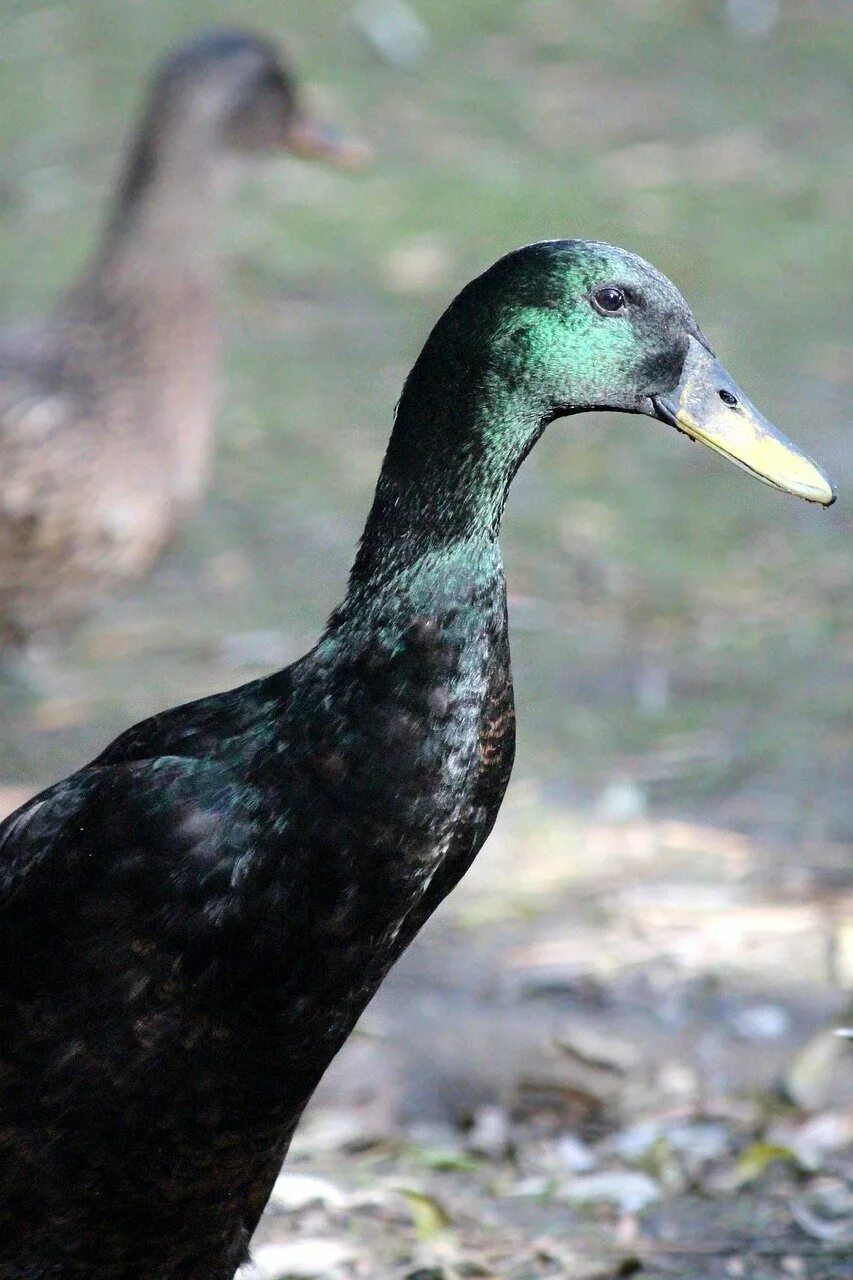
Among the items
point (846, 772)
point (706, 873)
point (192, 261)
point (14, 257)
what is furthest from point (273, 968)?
point (14, 257)

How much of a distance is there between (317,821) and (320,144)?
395 cm

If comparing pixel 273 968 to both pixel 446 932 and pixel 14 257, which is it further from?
pixel 14 257

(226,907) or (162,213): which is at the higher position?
(162,213)

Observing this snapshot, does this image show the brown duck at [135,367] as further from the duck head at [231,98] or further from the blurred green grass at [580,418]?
the blurred green grass at [580,418]

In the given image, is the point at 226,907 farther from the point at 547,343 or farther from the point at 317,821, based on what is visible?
the point at 547,343

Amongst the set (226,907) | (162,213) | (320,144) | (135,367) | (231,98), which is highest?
(320,144)

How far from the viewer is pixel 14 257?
7.39m

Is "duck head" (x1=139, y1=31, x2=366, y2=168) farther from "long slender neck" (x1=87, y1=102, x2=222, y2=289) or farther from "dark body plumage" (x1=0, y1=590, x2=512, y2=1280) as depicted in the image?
"dark body plumage" (x1=0, y1=590, x2=512, y2=1280)

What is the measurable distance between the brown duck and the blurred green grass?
1.27 ft

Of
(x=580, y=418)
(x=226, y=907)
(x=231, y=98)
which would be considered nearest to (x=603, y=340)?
(x=226, y=907)

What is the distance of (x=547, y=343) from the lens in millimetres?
2367

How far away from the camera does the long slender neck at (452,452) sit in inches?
93.4

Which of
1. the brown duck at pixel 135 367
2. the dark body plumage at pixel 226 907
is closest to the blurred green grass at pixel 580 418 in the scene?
the brown duck at pixel 135 367

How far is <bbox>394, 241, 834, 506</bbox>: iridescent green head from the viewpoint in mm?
2361
